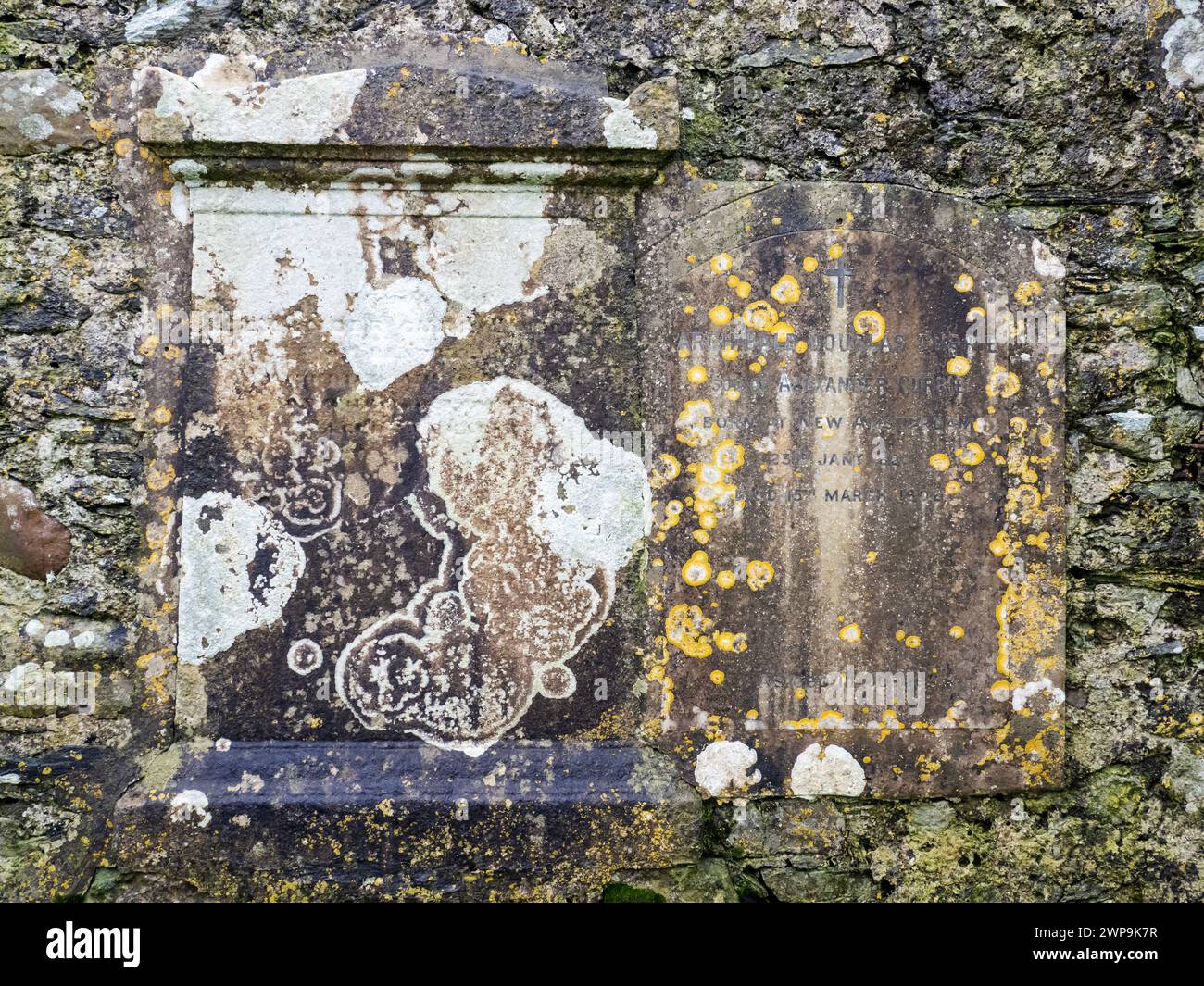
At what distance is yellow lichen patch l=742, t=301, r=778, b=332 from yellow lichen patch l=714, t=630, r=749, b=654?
2.50 feet

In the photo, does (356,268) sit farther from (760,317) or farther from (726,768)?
(726,768)

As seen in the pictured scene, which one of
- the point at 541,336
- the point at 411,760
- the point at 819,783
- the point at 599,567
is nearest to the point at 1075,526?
the point at 819,783

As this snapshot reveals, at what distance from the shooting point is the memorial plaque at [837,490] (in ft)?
6.32

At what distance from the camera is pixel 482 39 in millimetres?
1890

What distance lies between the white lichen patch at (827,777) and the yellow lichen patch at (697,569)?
0.50m

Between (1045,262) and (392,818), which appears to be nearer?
(392,818)

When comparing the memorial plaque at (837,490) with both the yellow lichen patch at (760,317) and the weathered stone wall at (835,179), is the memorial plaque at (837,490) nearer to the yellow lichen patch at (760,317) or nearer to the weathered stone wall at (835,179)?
the yellow lichen patch at (760,317)

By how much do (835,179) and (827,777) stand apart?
1.49 metres

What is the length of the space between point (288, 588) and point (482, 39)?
143 centimetres

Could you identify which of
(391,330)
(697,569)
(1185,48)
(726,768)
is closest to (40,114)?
(391,330)

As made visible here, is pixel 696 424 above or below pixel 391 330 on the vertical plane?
below

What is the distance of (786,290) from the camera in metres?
1.93

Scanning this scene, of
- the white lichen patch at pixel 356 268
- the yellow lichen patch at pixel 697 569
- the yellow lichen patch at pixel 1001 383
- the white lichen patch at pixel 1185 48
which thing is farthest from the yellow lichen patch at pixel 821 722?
the white lichen patch at pixel 1185 48

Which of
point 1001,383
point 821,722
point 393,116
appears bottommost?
point 821,722
